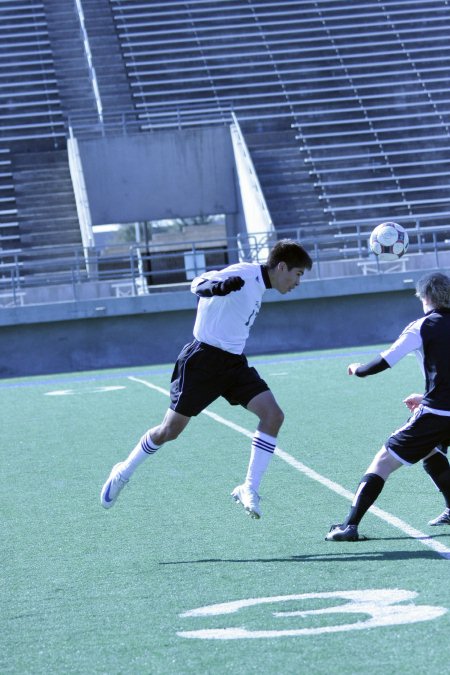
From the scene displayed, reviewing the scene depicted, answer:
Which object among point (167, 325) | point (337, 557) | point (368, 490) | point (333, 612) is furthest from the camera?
point (167, 325)

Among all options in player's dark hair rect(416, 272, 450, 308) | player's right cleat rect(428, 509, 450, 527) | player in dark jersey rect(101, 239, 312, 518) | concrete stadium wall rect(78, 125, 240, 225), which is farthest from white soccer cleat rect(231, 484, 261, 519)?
concrete stadium wall rect(78, 125, 240, 225)

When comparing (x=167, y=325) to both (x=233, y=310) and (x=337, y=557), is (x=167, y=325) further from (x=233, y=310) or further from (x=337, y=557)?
(x=337, y=557)

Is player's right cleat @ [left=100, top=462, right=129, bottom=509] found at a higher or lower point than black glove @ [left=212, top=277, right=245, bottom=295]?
lower

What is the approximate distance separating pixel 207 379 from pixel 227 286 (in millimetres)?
624

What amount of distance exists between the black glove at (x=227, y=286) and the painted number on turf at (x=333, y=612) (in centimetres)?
174

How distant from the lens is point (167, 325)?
75.8ft

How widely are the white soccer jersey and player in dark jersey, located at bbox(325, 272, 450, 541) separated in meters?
0.73

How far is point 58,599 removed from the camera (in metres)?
5.34

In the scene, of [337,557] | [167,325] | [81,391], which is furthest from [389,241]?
[167,325]

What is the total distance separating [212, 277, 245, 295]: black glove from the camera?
624 centimetres

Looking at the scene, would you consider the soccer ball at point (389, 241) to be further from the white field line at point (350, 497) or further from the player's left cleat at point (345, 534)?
the player's left cleat at point (345, 534)

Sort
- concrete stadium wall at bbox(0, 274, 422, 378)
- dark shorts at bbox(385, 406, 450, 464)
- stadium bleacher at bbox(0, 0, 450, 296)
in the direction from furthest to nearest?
stadium bleacher at bbox(0, 0, 450, 296)
concrete stadium wall at bbox(0, 274, 422, 378)
dark shorts at bbox(385, 406, 450, 464)

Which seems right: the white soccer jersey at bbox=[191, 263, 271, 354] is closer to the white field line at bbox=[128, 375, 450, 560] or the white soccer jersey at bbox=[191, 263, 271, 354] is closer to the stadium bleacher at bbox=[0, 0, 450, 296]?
the white field line at bbox=[128, 375, 450, 560]

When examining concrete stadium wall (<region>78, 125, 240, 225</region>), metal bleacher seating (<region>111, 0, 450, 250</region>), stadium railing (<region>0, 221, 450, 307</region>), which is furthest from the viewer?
concrete stadium wall (<region>78, 125, 240, 225</region>)
